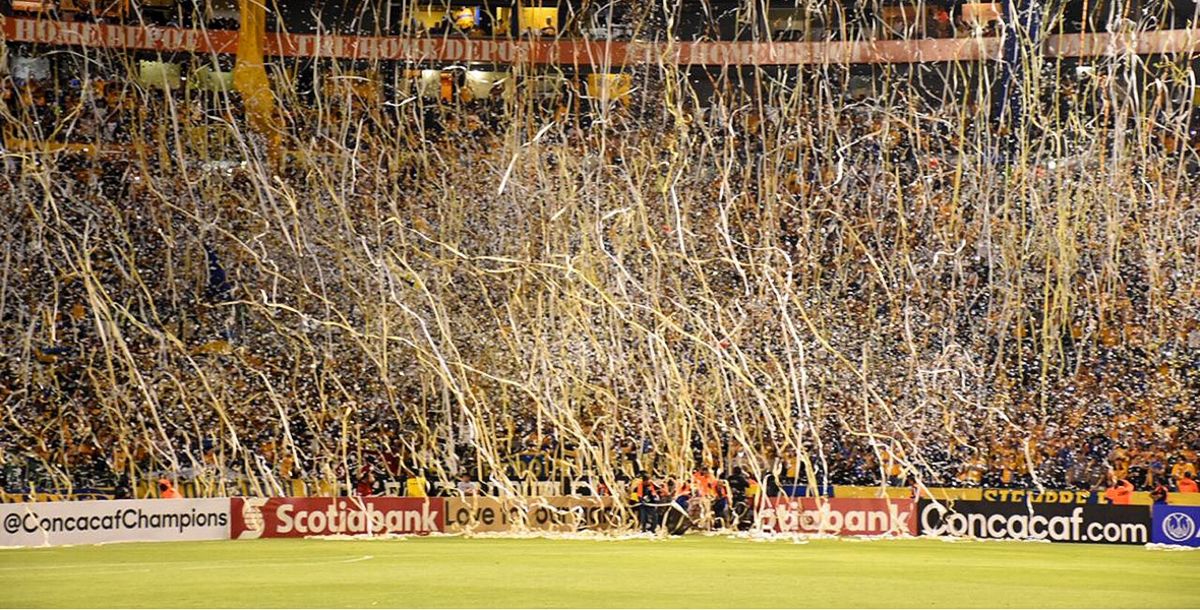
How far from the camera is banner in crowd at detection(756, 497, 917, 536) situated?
73.2ft

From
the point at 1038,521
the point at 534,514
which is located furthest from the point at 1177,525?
the point at 534,514

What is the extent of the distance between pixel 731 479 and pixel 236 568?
7883 millimetres

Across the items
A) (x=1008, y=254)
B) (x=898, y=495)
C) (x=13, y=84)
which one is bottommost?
(x=898, y=495)

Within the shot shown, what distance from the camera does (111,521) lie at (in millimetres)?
20547

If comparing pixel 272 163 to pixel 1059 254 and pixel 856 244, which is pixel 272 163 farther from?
pixel 1059 254

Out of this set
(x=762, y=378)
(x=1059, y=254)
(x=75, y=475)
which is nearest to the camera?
(x=75, y=475)

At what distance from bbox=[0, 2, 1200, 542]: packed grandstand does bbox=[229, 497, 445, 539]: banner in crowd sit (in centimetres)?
17

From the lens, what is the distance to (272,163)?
31.8m

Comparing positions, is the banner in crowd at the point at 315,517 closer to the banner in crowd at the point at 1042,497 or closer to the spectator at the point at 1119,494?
the banner in crowd at the point at 1042,497

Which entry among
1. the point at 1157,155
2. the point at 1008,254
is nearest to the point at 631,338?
the point at 1008,254

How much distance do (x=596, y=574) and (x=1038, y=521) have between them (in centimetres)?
771

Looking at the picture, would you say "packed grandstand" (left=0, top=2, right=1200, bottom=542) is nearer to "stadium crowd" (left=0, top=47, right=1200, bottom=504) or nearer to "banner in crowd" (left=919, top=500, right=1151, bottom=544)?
"stadium crowd" (left=0, top=47, right=1200, bottom=504)

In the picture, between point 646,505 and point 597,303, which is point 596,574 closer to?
point 646,505

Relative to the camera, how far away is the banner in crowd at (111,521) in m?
19.7
